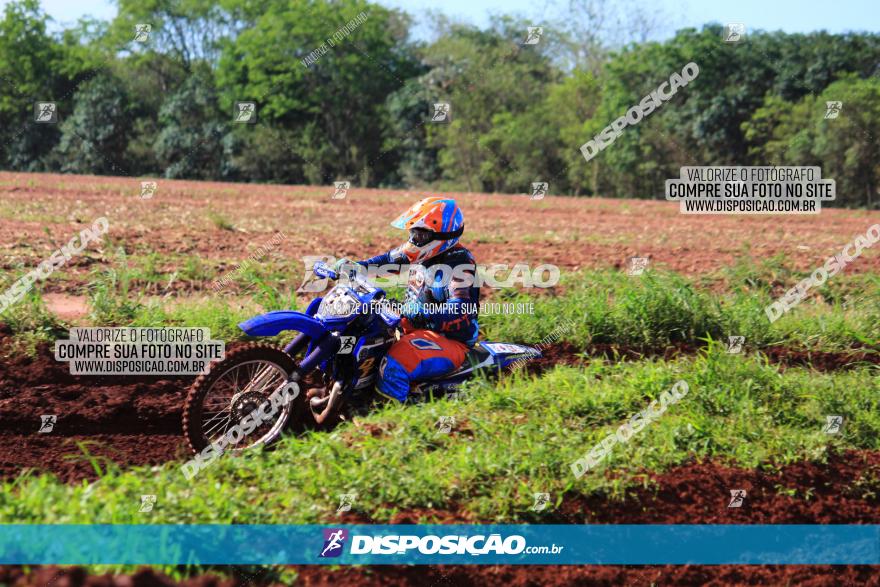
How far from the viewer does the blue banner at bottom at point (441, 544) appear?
430 cm

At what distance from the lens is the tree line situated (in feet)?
136

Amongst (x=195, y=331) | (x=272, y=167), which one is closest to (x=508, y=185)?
(x=272, y=167)

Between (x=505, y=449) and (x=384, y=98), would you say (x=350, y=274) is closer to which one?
(x=505, y=449)

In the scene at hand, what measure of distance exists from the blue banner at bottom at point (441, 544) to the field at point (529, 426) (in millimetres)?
103

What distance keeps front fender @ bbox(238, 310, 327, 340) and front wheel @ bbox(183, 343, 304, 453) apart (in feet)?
0.42

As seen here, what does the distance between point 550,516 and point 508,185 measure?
134 ft

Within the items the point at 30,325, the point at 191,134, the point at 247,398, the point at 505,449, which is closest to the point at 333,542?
the point at 505,449

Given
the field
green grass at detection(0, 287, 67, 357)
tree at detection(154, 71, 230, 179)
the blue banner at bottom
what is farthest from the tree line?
the blue banner at bottom

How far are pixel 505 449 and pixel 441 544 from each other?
1.16 metres

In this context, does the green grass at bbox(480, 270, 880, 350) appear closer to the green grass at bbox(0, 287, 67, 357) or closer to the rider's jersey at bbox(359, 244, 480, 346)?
the rider's jersey at bbox(359, 244, 480, 346)

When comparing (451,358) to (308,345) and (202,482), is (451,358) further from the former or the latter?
(202,482)

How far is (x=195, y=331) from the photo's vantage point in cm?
921

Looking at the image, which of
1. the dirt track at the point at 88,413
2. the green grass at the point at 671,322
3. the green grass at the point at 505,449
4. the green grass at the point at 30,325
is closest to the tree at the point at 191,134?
the green grass at the point at 30,325

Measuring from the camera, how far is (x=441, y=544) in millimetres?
5090
